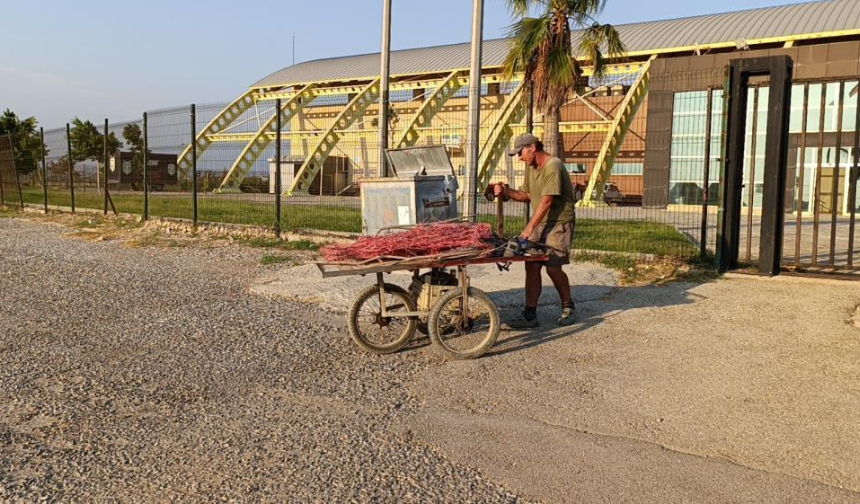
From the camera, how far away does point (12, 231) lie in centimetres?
1491

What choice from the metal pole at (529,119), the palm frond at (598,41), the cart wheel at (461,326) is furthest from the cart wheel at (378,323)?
the palm frond at (598,41)

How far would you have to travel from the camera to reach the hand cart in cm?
518

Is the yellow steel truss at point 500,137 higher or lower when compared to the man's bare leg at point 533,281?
higher

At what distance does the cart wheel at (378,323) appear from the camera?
5.40 m

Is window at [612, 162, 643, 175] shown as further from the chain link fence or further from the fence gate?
the fence gate

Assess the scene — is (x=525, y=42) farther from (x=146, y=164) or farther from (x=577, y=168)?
(x=577, y=168)

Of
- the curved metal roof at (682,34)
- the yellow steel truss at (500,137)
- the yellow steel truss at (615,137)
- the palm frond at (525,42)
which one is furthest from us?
the yellow steel truss at (500,137)

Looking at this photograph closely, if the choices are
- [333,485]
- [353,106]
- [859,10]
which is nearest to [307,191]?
[333,485]

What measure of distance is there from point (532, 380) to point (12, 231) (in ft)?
45.8

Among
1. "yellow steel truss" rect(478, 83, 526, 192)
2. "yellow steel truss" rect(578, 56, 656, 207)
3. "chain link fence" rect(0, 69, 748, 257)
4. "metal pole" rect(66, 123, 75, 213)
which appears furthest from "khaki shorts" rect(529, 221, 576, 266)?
"yellow steel truss" rect(478, 83, 526, 192)

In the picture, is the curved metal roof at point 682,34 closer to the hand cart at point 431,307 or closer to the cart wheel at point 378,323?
the hand cart at point 431,307

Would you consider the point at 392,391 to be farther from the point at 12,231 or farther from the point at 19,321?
the point at 12,231

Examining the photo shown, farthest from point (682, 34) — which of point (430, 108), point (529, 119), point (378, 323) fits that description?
point (378, 323)

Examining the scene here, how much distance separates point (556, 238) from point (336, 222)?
7.99 m
